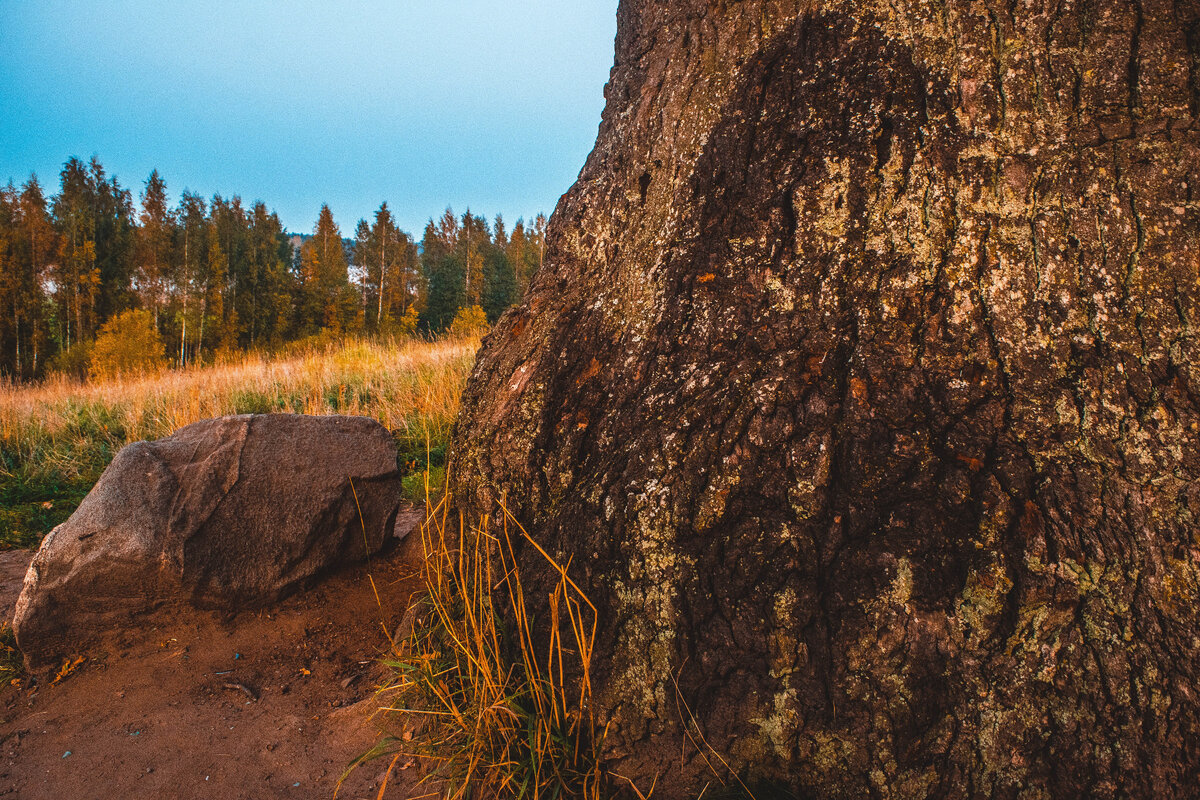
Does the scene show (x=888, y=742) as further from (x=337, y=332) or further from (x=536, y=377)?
(x=337, y=332)

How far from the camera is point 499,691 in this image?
1.70 metres

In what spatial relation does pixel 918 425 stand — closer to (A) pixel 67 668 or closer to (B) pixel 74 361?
(A) pixel 67 668

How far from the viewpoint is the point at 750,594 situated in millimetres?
1472

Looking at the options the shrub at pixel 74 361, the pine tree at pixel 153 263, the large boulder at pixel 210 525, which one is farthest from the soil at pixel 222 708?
the pine tree at pixel 153 263

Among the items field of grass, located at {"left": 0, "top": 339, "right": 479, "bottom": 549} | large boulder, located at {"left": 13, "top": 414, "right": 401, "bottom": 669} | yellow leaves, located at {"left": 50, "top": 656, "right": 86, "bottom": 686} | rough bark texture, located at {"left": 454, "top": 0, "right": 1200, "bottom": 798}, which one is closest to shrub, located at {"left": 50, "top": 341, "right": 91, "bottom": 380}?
field of grass, located at {"left": 0, "top": 339, "right": 479, "bottom": 549}

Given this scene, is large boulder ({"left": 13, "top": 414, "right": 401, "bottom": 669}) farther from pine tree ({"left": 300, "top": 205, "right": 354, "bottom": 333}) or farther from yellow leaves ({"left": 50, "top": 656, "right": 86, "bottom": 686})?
pine tree ({"left": 300, "top": 205, "right": 354, "bottom": 333})

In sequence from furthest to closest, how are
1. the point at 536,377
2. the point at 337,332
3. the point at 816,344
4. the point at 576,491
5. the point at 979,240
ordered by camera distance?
the point at 337,332 < the point at 536,377 < the point at 576,491 < the point at 816,344 < the point at 979,240

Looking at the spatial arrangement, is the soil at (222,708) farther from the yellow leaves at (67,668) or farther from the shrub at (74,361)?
the shrub at (74,361)

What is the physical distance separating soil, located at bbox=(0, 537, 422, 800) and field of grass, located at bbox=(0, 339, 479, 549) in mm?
1625

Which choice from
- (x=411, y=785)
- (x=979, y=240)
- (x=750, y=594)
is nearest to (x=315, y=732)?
(x=411, y=785)

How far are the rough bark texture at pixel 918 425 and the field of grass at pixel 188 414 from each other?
3.04 meters

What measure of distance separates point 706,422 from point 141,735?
89.3 inches

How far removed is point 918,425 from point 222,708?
8.43 feet

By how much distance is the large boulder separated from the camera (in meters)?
2.71
